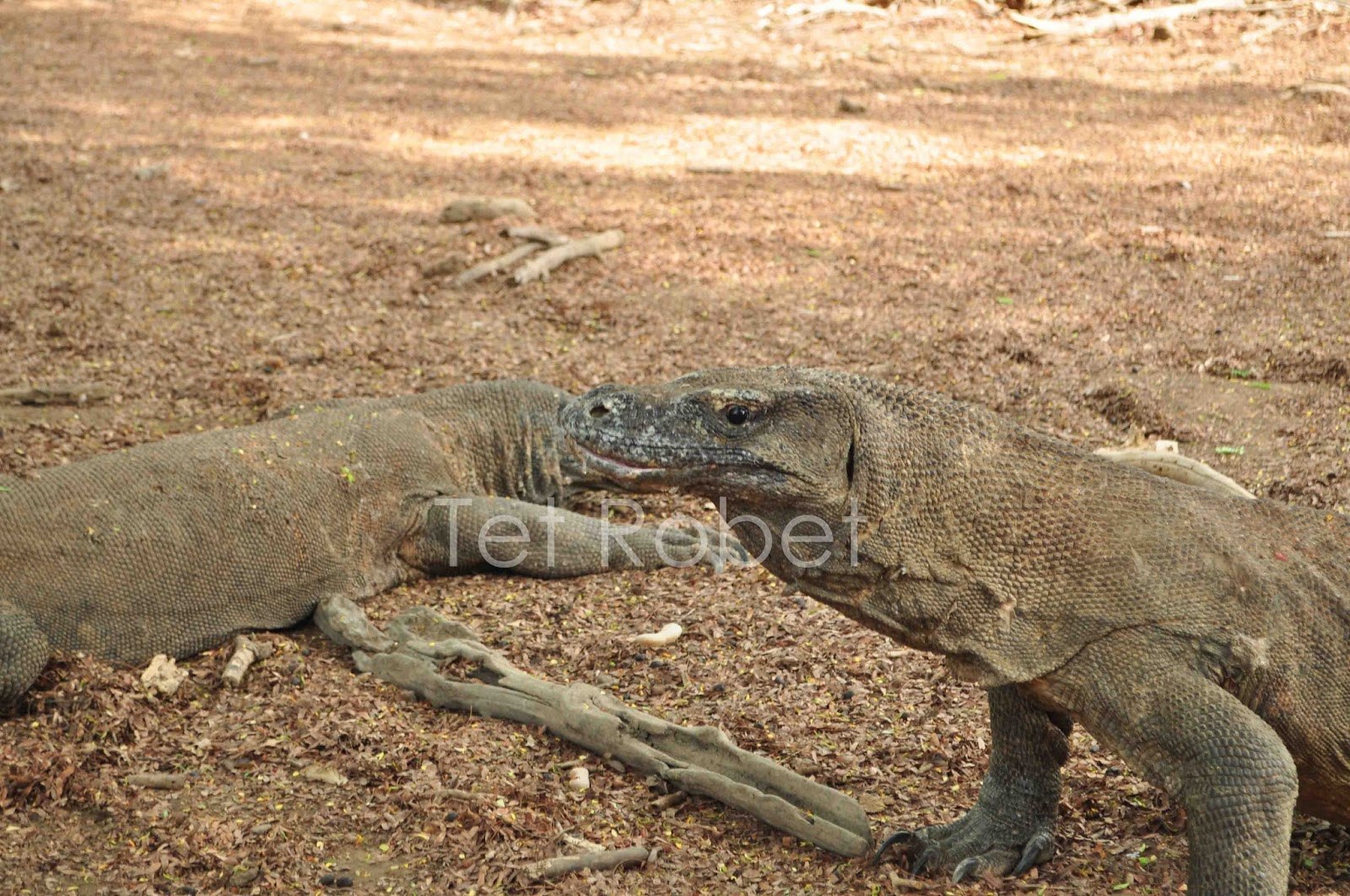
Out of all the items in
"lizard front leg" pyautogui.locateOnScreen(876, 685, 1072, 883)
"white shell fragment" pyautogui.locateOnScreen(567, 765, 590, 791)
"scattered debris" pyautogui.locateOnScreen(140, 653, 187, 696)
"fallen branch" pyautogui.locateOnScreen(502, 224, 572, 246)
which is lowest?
"scattered debris" pyautogui.locateOnScreen(140, 653, 187, 696)

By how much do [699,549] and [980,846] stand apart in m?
2.28

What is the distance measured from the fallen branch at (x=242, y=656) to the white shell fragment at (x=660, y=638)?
1.28 meters

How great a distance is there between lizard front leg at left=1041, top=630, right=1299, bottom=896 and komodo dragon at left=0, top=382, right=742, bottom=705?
2.70 metres

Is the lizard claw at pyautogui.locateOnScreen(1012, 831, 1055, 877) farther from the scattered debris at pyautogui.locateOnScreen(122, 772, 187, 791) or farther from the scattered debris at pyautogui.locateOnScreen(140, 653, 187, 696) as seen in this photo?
the scattered debris at pyautogui.locateOnScreen(140, 653, 187, 696)

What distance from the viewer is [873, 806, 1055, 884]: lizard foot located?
3.18 m

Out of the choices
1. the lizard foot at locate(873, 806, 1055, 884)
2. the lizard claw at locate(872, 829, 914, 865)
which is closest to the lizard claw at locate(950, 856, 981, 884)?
the lizard foot at locate(873, 806, 1055, 884)

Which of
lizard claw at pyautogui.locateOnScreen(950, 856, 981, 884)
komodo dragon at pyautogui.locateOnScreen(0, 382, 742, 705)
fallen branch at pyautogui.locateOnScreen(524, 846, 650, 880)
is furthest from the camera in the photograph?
komodo dragon at pyautogui.locateOnScreen(0, 382, 742, 705)

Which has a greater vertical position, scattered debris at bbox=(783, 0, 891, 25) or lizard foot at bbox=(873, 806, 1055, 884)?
scattered debris at bbox=(783, 0, 891, 25)

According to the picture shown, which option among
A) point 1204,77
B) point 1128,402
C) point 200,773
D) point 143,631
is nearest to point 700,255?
point 1128,402

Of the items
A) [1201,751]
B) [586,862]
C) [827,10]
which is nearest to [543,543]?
[586,862]

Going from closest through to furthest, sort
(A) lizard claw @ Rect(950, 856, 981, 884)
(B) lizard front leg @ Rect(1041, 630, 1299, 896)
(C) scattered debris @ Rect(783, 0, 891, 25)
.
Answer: (B) lizard front leg @ Rect(1041, 630, 1299, 896) < (A) lizard claw @ Rect(950, 856, 981, 884) < (C) scattered debris @ Rect(783, 0, 891, 25)

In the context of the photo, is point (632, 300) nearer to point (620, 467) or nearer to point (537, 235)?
point (537, 235)

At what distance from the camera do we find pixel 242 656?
15.4ft

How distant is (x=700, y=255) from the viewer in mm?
8539
